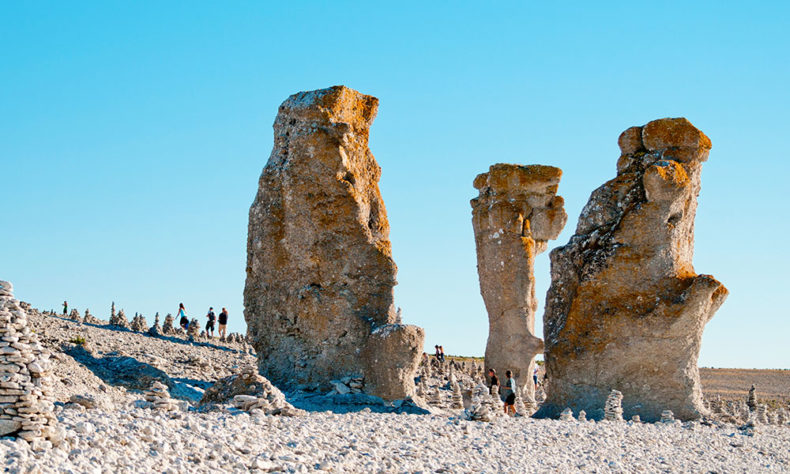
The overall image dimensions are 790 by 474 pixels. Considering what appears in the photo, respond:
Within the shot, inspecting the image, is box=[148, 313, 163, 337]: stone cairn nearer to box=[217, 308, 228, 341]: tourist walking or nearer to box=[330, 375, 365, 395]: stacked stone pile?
box=[217, 308, 228, 341]: tourist walking

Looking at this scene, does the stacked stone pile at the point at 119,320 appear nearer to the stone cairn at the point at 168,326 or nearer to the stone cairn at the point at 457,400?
the stone cairn at the point at 168,326

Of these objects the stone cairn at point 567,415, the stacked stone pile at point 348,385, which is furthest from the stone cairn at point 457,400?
the stone cairn at point 567,415

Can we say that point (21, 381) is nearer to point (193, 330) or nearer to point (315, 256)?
point (315, 256)

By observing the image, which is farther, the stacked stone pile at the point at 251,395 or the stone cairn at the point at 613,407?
the stone cairn at the point at 613,407

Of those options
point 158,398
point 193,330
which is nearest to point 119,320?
point 193,330

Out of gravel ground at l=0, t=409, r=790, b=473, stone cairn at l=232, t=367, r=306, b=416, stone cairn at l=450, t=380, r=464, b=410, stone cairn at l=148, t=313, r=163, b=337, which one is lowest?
gravel ground at l=0, t=409, r=790, b=473

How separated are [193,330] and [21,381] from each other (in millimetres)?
23315

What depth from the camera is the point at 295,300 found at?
20.9 m

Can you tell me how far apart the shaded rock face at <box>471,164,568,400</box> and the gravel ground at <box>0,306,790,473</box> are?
648 cm

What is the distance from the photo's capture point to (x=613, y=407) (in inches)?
759

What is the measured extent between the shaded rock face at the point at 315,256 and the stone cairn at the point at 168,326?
442 inches

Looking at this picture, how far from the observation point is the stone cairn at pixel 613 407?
19.2 metres

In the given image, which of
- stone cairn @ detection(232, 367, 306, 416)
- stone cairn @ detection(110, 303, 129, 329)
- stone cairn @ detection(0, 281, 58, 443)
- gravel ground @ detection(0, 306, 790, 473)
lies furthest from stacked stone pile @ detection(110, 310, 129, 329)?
stone cairn @ detection(0, 281, 58, 443)

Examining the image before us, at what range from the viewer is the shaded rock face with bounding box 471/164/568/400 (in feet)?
88.2
